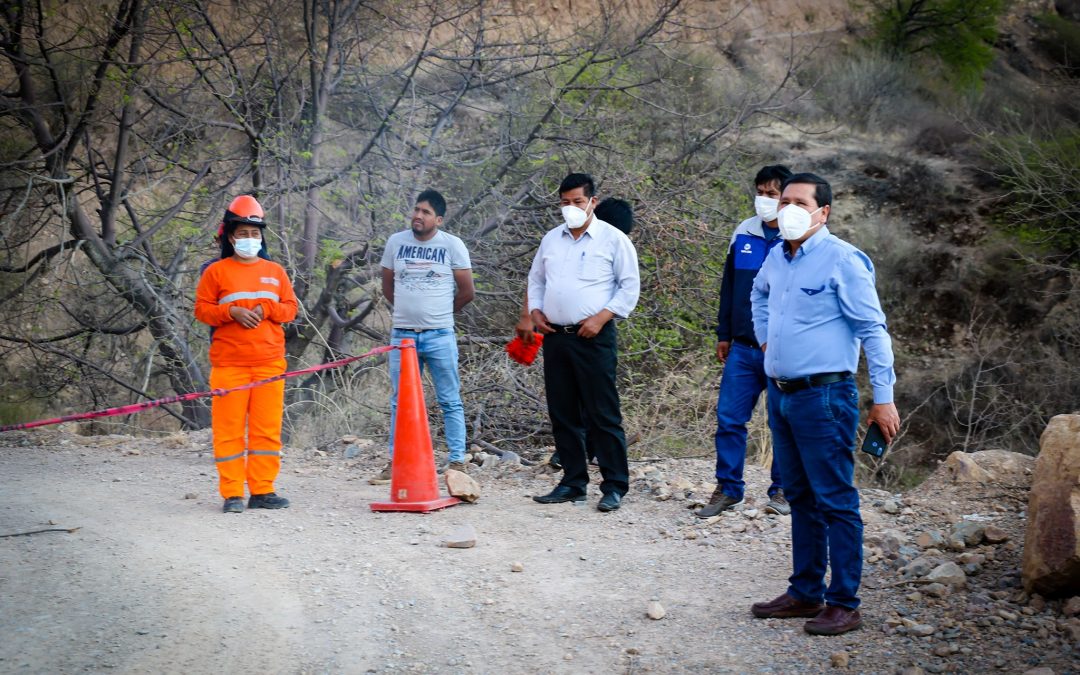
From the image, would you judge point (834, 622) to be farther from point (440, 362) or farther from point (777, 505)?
point (440, 362)

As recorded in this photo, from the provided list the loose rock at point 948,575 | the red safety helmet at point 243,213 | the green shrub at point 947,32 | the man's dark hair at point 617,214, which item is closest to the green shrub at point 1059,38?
the green shrub at point 947,32

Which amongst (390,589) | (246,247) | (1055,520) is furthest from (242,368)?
(1055,520)

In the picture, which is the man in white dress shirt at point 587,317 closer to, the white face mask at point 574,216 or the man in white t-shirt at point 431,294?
the white face mask at point 574,216

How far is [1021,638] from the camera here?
443 centimetres

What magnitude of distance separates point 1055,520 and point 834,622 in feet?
3.91

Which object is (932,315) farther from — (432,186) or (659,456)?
(659,456)

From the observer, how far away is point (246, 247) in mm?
6637

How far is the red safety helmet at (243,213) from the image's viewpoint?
663cm

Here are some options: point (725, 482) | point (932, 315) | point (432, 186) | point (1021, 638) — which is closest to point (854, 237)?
point (932, 315)

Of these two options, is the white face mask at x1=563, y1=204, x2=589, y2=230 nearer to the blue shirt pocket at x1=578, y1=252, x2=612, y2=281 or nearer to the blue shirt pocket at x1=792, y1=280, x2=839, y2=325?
the blue shirt pocket at x1=578, y1=252, x2=612, y2=281

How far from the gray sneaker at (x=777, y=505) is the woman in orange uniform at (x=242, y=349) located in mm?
3084

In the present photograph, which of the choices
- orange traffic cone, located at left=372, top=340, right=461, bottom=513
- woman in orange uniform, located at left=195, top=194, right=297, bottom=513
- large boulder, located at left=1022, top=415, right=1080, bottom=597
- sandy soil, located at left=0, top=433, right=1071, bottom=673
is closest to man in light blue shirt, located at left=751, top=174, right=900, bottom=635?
sandy soil, located at left=0, top=433, right=1071, bottom=673

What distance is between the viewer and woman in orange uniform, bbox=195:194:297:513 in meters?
6.59

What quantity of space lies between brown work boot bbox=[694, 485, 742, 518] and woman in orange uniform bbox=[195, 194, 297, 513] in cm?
268
